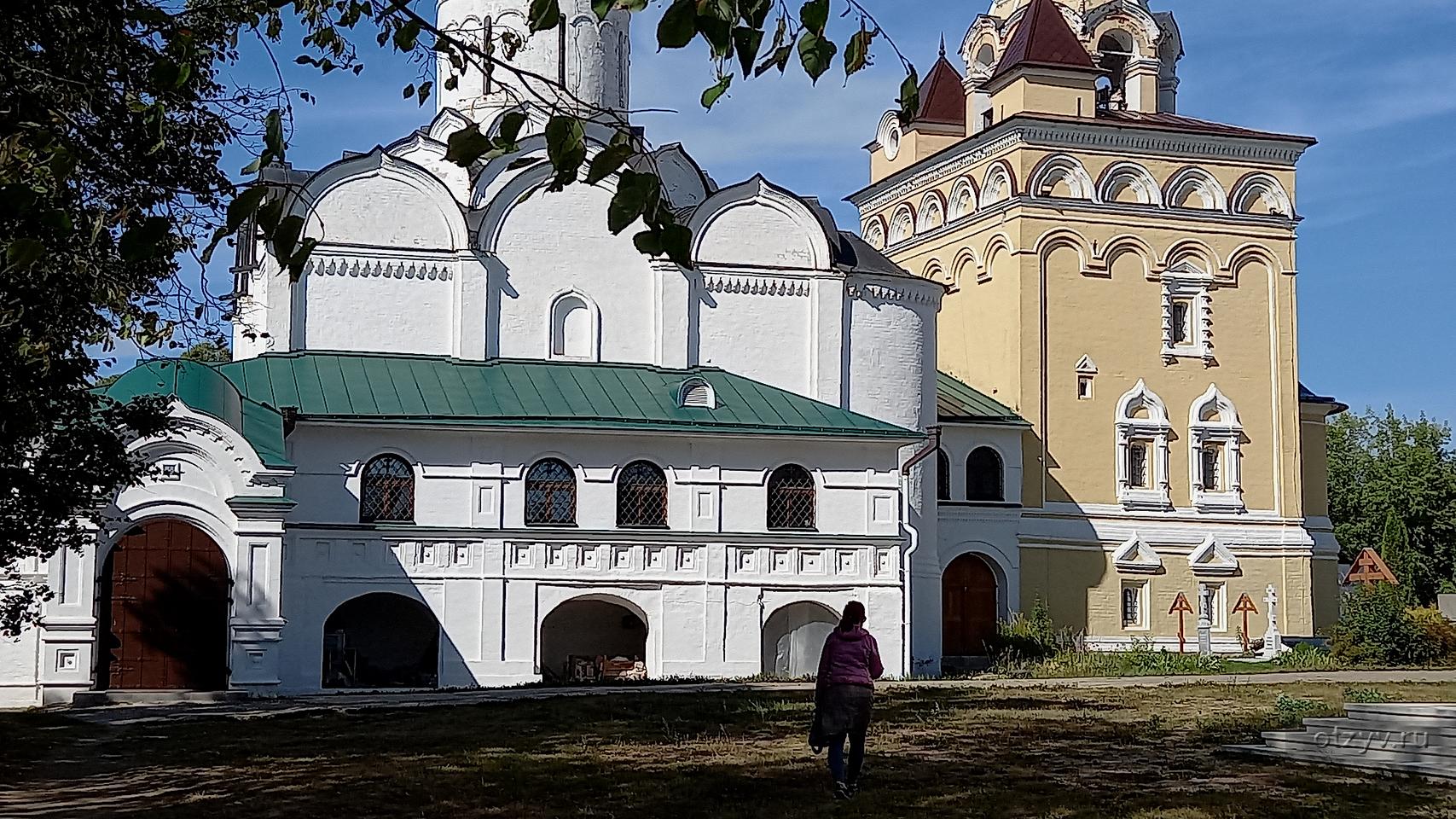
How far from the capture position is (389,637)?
25.8m

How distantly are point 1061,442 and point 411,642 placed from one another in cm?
1278

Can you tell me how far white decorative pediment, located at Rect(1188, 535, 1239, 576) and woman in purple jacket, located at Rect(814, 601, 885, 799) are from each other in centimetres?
2233

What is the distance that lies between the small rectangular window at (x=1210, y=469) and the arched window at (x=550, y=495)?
1374cm

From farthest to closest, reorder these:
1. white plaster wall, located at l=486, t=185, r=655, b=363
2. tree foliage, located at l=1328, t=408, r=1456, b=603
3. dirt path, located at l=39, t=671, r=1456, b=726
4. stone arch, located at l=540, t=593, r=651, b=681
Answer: tree foliage, located at l=1328, t=408, r=1456, b=603
white plaster wall, located at l=486, t=185, r=655, b=363
stone arch, located at l=540, t=593, r=651, b=681
dirt path, located at l=39, t=671, r=1456, b=726

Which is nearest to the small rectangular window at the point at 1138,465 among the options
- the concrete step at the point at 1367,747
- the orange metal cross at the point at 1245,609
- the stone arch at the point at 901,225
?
the orange metal cross at the point at 1245,609

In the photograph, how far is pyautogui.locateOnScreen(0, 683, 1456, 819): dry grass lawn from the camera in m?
10.8

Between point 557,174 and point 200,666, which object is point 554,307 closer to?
point 200,666

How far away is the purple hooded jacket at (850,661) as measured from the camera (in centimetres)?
1115

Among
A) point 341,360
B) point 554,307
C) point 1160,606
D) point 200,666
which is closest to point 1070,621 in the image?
point 1160,606

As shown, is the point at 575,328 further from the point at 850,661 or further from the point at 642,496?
the point at 850,661

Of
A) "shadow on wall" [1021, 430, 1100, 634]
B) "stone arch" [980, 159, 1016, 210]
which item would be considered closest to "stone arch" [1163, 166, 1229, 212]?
"stone arch" [980, 159, 1016, 210]

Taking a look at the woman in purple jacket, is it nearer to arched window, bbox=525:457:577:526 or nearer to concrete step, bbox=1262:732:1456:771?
concrete step, bbox=1262:732:1456:771

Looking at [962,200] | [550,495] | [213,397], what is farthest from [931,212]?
[213,397]

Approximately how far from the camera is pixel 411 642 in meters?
25.8
